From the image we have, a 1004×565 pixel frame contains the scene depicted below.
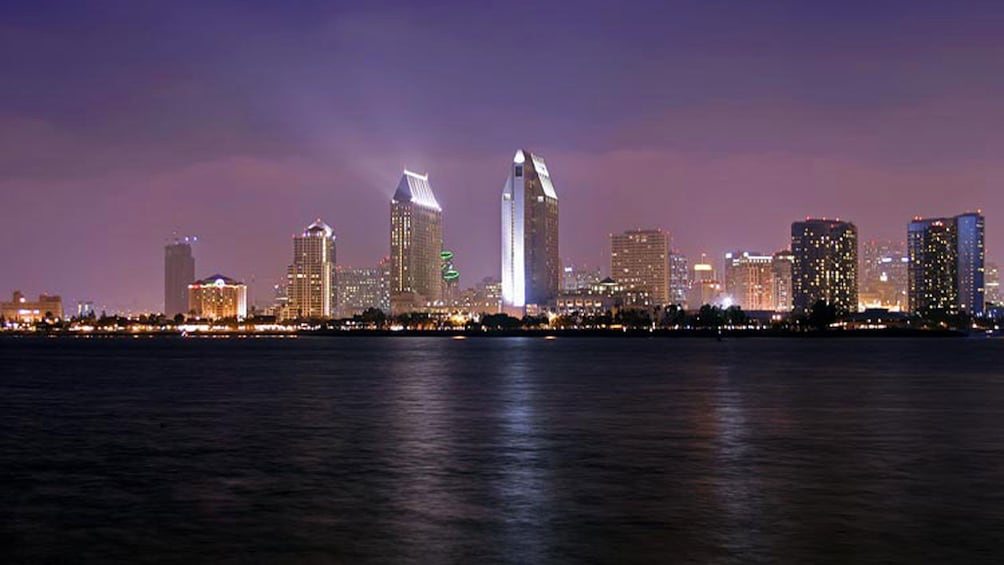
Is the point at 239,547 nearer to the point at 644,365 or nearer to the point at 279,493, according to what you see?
the point at 279,493

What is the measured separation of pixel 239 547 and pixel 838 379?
7573 centimetres

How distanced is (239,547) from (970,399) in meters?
55.0

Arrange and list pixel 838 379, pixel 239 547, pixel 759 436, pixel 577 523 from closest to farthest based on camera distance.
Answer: pixel 239 547 → pixel 577 523 → pixel 759 436 → pixel 838 379

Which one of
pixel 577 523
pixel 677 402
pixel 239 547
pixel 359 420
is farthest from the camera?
pixel 677 402

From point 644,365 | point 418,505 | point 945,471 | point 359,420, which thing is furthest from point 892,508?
point 644,365

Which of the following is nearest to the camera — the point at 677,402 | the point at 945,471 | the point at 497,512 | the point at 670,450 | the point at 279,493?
the point at 497,512

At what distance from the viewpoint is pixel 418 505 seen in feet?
94.1

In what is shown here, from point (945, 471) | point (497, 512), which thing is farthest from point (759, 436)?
point (497, 512)

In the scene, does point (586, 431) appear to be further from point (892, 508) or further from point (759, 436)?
point (892, 508)

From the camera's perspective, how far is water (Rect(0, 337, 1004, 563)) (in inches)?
924

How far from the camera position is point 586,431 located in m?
46.8

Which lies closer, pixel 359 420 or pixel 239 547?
pixel 239 547

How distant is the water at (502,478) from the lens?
77.0 ft

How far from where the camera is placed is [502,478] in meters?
33.3
